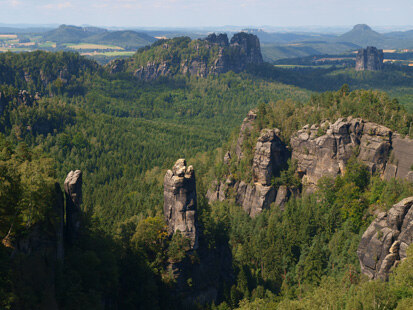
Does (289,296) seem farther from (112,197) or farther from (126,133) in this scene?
(126,133)

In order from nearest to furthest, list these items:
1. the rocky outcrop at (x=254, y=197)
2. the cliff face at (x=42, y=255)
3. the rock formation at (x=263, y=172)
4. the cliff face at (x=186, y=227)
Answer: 1. the cliff face at (x=42, y=255)
2. the cliff face at (x=186, y=227)
3. the rock formation at (x=263, y=172)
4. the rocky outcrop at (x=254, y=197)

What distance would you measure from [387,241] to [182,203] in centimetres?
3520

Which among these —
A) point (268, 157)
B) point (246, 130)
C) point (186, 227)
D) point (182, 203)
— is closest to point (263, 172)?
point (268, 157)

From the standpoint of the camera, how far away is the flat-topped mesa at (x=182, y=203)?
6756 centimetres

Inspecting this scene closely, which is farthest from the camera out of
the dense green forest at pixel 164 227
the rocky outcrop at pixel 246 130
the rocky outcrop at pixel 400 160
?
the rocky outcrop at pixel 246 130

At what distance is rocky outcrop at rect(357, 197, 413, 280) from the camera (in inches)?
2503

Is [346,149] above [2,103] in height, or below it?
below

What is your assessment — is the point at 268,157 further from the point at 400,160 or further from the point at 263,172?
the point at 400,160

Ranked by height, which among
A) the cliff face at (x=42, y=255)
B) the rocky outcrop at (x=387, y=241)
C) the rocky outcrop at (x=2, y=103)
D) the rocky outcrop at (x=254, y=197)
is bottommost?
the rocky outcrop at (x=254, y=197)

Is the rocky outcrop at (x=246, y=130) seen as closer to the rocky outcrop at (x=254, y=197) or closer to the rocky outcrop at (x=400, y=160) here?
the rocky outcrop at (x=254, y=197)

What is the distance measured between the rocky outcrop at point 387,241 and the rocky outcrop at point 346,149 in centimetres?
2082

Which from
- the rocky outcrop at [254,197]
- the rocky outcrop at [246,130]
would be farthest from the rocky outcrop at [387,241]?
the rocky outcrop at [246,130]

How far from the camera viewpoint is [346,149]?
3693 inches

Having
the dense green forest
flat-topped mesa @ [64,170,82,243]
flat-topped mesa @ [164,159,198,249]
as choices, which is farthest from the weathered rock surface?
flat-topped mesa @ [64,170,82,243]
